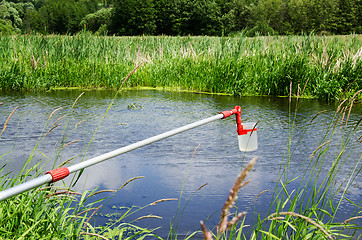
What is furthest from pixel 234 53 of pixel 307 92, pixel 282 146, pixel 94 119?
pixel 282 146

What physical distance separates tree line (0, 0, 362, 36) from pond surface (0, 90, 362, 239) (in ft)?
130

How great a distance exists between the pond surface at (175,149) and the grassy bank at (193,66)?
639 millimetres

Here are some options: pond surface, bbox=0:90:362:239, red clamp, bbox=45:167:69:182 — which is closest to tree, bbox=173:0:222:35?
pond surface, bbox=0:90:362:239

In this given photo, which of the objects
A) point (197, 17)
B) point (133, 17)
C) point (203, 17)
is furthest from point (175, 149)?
point (197, 17)

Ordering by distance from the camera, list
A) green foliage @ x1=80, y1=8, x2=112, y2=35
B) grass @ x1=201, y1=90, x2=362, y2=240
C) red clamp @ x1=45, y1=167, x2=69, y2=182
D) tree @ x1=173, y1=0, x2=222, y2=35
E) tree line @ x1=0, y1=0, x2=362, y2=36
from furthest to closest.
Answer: green foliage @ x1=80, y1=8, x2=112, y2=35
tree @ x1=173, y1=0, x2=222, y2=35
tree line @ x1=0, y1=0, x2=362, y2=36
grass @ x1=201, y1=90, x2=362, y2=240
red clamp @ x1=45, y1=167, x2=69, y2=182

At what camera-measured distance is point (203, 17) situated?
59031 mm

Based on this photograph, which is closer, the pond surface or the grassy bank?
the pond surface

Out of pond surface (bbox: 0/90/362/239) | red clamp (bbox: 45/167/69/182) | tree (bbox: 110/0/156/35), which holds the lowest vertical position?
pond surface (bbox: 0/90/362/239)

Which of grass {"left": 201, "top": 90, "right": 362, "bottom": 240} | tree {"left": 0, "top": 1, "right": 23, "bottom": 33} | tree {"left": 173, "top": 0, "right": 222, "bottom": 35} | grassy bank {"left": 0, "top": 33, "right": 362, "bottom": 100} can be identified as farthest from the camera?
tree {"left": 0, "top": 1, "right": 23, "bottom": 33}

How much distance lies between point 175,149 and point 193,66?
18.6 ft

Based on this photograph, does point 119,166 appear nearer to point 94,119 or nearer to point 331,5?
point 94,119

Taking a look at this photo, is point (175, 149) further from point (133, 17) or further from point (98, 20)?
point (98, 20)

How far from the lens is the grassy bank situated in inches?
355

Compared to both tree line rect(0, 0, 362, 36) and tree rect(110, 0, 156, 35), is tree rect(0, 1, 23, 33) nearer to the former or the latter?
tree line rect(0, 0, 362, 36)
